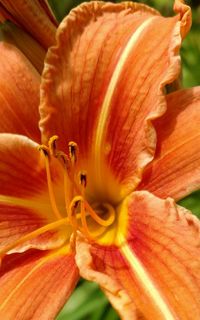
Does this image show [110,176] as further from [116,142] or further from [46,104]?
[46,104]

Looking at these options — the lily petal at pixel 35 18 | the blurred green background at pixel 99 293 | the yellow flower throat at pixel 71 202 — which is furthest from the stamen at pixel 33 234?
the blurred green background at pixel 99 293

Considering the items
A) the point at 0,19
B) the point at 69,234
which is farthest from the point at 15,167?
the point at 0,19

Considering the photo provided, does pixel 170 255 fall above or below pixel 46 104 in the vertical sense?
below

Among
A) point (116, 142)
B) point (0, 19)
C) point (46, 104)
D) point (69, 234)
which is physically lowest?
point (69, 234)

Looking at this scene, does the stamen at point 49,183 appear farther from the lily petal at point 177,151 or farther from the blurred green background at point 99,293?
the blurred green background at point 99,293

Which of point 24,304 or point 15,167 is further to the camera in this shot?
point 15,167
